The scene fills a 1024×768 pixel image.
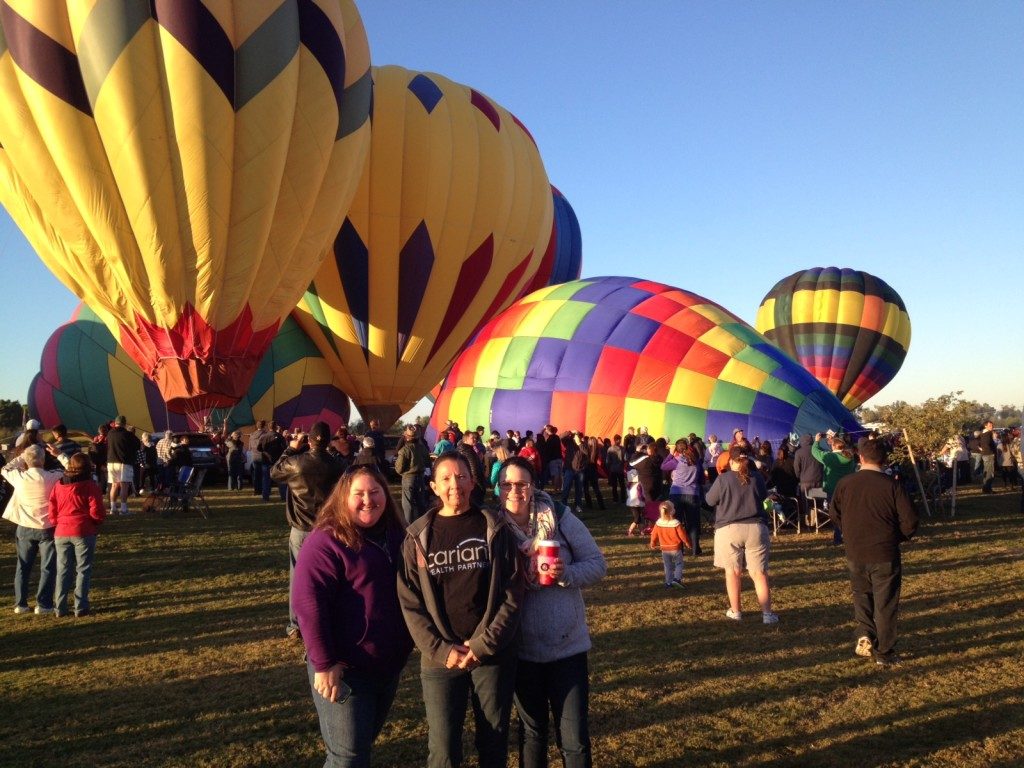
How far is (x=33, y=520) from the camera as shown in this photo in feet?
20.8

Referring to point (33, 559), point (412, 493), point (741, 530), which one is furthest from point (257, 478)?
point (741, 530)

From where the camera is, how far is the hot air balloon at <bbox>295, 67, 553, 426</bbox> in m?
18.8

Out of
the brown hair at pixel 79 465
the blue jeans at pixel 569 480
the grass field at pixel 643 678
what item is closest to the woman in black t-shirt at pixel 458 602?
the grass field at pixel 643 678

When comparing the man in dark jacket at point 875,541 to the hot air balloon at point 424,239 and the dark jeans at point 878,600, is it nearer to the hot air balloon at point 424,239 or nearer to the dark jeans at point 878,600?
the dark jeans at point 878,600

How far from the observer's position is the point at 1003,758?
3.72 metres

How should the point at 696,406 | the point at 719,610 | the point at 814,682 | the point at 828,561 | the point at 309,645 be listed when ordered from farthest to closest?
the point at 696,406
the point at 828,561
the point at 719,610
the point at 814,682
the point at 309,645

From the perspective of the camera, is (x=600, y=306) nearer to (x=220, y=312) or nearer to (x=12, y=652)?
(x=220, y=312)

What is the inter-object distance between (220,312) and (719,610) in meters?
10.5

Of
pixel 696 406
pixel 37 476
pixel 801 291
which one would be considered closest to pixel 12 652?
pixel 37 476

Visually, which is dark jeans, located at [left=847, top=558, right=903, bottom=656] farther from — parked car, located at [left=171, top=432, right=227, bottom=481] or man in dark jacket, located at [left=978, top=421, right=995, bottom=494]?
parked car, located at [left=171, top=432, right=227, bottom=481]

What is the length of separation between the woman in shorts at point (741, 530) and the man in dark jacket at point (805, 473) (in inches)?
187

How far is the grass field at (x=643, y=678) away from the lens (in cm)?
392

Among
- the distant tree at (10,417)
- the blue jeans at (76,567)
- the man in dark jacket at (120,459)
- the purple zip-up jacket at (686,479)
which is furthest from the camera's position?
the distant tree at (10,417)

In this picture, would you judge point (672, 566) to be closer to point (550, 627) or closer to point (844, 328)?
point (550, 627)
